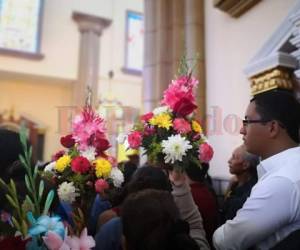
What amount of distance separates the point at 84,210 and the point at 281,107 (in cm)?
83

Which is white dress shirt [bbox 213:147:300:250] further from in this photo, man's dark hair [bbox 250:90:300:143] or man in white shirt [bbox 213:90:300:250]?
man's dark hair [bbox 250:90:300:143]

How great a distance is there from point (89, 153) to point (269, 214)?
71 centimetres

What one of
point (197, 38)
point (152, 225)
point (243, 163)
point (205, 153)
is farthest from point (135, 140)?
point (197, 38)

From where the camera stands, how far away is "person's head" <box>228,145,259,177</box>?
238 centimetres

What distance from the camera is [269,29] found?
120 inches

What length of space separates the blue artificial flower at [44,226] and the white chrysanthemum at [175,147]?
68cm

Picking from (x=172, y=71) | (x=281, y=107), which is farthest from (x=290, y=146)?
(x=172, y=71)

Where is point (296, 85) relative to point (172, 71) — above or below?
below

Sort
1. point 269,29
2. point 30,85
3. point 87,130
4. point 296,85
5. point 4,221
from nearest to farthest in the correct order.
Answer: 1. point 4,221
2. point 87,130
3. point 296,85
4. point 269,29
5. point 30,85

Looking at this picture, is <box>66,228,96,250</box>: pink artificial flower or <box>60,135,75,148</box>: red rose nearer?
<box>66,228,96,250</box>: pink artificial flower

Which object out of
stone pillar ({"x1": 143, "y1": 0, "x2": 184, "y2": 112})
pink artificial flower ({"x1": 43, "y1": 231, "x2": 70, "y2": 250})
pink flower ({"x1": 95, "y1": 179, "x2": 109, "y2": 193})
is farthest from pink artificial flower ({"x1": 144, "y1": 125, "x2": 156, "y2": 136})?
stone pillar ({"x1": 143, "y1": 0, "x2": 184, "y2": 112})

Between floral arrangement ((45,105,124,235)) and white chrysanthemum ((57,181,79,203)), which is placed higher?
floral arrangement ((45,105,124,235))

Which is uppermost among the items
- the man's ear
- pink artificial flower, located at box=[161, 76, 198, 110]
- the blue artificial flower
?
pink artificial flower, located at box=[161, 76, 198, 110]

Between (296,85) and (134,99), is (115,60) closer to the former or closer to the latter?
(134,99)
